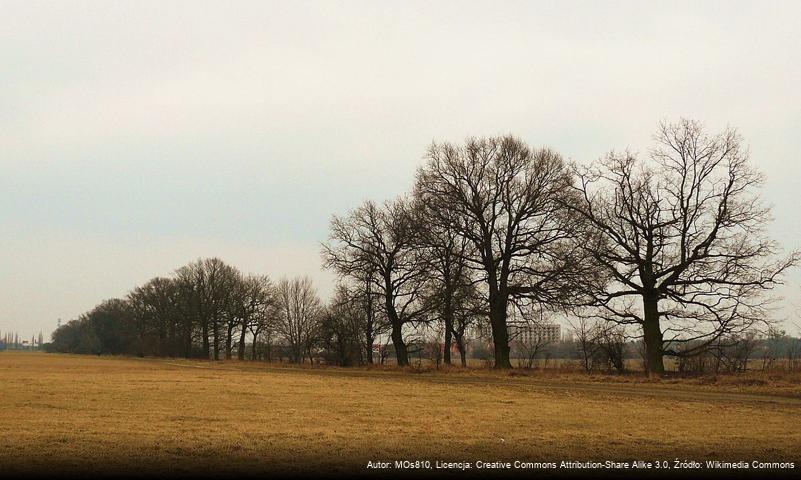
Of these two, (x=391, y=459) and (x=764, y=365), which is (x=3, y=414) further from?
(x=764, y=365)

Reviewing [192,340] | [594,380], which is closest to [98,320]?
[192,340]

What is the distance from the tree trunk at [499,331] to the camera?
41625 millimetres

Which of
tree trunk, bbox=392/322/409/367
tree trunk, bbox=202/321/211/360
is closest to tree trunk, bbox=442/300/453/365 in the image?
tree trunk, bbox=392/322/409/367

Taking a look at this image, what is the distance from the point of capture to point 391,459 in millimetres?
11312

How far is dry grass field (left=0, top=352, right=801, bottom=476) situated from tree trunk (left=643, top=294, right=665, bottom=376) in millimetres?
8729

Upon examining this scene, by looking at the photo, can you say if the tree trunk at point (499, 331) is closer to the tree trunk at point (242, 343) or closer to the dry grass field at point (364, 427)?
the dry grass field at point (364, 427)

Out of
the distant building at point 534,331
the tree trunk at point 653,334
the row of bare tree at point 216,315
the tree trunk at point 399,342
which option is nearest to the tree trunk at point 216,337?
the row of bare tree at point 216,315

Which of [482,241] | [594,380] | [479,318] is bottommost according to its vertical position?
[594,380]

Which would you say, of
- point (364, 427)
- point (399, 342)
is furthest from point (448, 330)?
point (364, 427)

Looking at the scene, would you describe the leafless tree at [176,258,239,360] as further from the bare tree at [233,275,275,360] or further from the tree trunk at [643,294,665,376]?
the tree trunk at [643,294,665,376]

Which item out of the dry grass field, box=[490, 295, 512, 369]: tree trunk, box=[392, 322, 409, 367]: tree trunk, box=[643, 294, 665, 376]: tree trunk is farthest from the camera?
box=[392, 322, 409, 367]: tree trunk

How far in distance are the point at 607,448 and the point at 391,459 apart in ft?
13.4

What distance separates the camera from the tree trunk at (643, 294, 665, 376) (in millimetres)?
34688

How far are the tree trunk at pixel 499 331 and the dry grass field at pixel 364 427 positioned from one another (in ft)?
51.4
